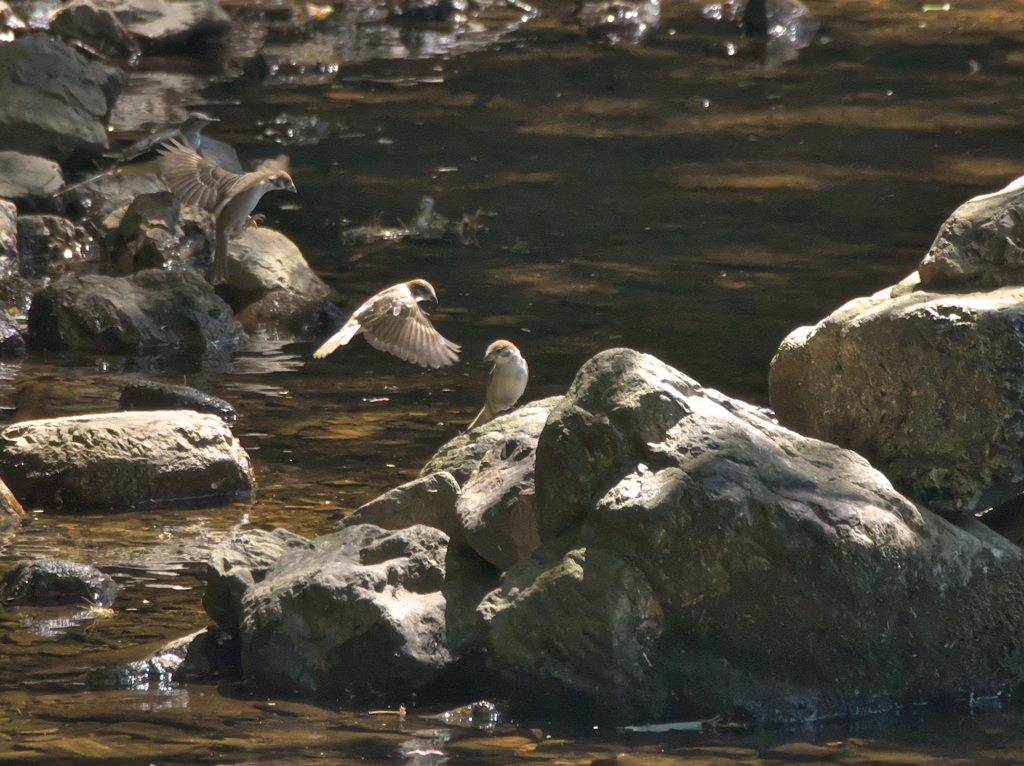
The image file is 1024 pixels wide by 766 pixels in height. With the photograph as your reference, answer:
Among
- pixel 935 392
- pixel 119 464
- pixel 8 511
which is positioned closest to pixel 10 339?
pixel 119 464

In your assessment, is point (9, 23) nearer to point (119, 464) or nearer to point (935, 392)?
point (119, 464)

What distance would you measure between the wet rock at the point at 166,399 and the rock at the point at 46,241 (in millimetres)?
3947

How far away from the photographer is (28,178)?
1188cm

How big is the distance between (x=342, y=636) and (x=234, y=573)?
597 mm

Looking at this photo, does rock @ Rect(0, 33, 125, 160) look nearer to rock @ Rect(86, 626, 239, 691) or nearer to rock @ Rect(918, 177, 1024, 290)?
rock @ Rect(86, 626, 239, 691)

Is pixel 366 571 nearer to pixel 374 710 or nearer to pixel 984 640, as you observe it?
pixel 374 710

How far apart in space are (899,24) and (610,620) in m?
20.2

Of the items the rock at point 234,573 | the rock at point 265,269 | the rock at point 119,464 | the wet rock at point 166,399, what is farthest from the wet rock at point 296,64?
the rock at point 234,573

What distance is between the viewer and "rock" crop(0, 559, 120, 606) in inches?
202

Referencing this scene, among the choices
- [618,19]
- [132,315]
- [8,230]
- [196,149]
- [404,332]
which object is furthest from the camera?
[618,19]

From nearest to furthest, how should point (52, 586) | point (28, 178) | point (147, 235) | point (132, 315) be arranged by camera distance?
point (52, 586) → point (132, 315) → point (147, 235) → point (28, 178)

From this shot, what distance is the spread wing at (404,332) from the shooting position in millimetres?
6527

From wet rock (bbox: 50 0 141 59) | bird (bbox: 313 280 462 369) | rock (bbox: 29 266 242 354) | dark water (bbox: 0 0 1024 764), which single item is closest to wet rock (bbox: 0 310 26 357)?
rock (bbox: 29 266 242 354)

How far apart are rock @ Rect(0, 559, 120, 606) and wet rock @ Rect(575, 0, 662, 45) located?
18.2 meters
